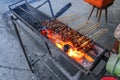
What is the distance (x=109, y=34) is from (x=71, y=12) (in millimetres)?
1597

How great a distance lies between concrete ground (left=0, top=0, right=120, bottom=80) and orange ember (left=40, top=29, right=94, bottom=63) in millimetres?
1243

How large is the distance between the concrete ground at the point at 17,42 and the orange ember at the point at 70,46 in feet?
4.08

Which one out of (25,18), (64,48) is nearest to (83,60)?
(64,48)

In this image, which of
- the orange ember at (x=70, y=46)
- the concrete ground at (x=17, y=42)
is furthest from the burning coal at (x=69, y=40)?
the concrete ground at (x=17, y=42)

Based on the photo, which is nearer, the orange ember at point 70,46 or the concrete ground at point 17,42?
the orange ember at point 70,46

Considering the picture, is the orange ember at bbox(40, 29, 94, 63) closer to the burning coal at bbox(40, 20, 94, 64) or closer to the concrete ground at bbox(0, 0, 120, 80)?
the burning coal at bbox(40, 20, 94, 64)

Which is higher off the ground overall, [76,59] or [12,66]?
[76,59]

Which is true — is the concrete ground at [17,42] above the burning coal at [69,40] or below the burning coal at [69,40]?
below

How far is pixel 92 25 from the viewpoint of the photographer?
4.72 metres

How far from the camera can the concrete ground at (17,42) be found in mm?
3588

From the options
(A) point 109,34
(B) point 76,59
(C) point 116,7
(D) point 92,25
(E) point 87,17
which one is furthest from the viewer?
(C) point 116,7

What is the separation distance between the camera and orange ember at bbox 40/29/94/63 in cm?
210

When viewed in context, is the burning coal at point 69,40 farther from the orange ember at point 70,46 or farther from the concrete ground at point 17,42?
the concrete ground at point 17,42

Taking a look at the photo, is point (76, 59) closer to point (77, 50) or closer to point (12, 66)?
point (77, 50)
